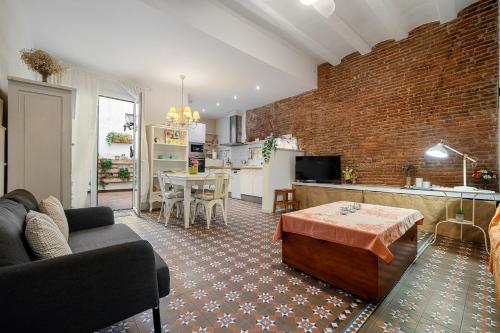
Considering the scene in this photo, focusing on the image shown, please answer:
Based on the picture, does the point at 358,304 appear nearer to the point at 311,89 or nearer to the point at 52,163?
the point at 52,163

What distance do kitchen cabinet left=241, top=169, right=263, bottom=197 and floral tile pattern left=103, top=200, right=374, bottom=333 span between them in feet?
10.8

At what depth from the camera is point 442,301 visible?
1.75 m

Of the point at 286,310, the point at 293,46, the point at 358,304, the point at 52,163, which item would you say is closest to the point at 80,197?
the point at 52,163

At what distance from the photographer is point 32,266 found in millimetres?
920

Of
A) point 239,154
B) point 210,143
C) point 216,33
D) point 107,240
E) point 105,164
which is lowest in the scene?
point 107,240

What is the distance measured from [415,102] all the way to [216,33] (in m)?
3.59

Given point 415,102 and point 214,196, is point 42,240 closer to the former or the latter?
point 214,196

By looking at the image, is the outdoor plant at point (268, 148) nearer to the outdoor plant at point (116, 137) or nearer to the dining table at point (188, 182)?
the dining table at point (188, 182)

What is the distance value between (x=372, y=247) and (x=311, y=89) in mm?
4643

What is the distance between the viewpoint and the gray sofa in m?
0.89

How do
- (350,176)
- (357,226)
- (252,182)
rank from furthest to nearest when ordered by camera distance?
(252,182)
(350,176)
(357,226)

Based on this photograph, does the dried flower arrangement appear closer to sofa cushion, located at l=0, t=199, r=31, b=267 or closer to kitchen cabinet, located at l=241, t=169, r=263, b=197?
sofa cushion, located at l=0, t=199, r=31, b=267

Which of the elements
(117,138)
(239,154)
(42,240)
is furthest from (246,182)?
(42,240)

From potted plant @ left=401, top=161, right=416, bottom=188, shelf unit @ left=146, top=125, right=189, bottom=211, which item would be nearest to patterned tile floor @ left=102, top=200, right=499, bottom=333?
potted plant @ left=401, top=161, right=416, bottom=188
